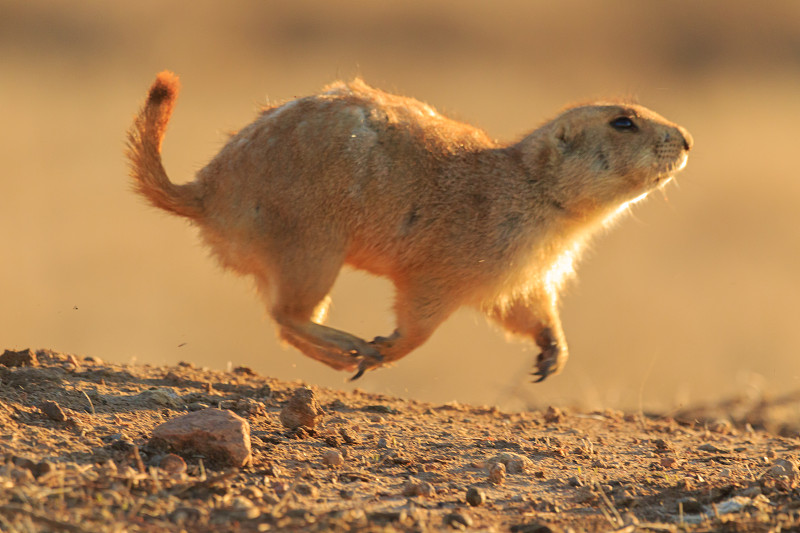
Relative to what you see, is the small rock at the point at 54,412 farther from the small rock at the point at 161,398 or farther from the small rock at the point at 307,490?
the small rock at the point at 307,490

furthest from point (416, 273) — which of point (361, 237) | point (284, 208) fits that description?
point (284, 208)

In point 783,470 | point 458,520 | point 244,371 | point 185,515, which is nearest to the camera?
point 185,515

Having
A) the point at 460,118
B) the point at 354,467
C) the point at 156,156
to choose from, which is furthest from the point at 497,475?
the point at 460,118

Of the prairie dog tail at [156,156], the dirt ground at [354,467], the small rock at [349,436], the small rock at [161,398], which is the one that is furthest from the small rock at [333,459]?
the prairie dog tail at [156,156]

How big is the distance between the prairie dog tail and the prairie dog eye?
9.75 ft

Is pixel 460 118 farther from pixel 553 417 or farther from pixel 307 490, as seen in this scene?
pixel 307 490

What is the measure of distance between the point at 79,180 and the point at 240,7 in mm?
10549

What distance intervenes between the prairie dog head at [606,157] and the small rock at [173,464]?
12.4 ft

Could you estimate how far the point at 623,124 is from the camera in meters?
7.79

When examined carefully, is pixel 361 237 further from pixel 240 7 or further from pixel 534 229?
pixel 240 7

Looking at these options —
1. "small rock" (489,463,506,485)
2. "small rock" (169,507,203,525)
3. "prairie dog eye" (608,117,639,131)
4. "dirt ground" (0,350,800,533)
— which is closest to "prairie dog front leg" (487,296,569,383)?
"dirt ground" (0,350,800,533)

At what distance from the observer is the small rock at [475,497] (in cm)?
479

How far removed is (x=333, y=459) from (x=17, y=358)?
2.12 metres

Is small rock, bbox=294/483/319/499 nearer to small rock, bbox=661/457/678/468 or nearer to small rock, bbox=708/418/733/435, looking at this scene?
small rock, bbox=661/457/678/468
